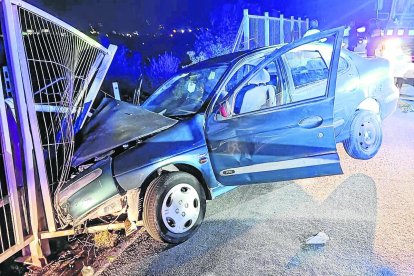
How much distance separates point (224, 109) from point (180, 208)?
112 centimetres

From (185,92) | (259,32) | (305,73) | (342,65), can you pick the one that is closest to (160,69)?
(259,32)

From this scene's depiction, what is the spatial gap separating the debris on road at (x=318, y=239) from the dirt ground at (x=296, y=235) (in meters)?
0.05

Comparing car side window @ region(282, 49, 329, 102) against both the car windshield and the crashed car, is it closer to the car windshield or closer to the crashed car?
the crashed car

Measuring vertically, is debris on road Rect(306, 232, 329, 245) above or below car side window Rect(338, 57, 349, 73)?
below

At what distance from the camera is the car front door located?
362cm

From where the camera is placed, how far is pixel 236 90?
3664 millimetres

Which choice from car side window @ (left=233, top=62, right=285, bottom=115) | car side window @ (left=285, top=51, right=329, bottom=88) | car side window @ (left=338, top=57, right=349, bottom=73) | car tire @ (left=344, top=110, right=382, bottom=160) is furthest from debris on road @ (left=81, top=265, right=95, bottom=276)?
car side window @ (left=338, top=57, right=349, bottom=73)

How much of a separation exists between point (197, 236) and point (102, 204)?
1.04 metres

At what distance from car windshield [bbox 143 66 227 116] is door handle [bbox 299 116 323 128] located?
3.55ft

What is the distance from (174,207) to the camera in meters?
3.52

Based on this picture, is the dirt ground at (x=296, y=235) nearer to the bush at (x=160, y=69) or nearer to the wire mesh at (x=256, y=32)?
the wire mesh at (x=256, y=32)

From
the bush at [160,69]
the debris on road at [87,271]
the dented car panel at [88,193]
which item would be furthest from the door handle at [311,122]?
the bush at [160,69]

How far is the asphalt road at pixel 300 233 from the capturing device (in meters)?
3.00

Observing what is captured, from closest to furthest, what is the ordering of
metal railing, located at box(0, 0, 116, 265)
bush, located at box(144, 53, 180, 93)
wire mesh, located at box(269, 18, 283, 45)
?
metal railing, located at box(0, 0, 116, 265)
wire mesh, located at box(269, 18, 283, 45)
bush, located at box(144, 53, 180, 93)
